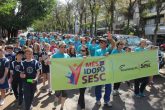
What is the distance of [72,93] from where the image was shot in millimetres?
10367

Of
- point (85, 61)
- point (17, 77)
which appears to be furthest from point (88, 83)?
point (17, 77)

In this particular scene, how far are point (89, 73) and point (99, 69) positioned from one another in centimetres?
32

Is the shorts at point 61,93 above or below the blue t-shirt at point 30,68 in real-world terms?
below

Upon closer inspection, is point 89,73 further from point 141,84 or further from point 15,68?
point 141,84

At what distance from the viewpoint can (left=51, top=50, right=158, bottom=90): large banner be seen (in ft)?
24.8

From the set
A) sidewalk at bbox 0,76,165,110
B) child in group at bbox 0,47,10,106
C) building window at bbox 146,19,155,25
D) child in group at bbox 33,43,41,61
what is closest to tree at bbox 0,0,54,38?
building window at bbox 146,19,155,25

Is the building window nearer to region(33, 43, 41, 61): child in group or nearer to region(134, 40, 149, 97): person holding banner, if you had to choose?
region(33, 43, 41, 61): child in group

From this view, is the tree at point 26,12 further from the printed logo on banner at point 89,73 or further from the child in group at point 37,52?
the printed logo on banner at point 89,73

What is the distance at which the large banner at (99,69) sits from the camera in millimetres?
7566

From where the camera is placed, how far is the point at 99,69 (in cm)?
821

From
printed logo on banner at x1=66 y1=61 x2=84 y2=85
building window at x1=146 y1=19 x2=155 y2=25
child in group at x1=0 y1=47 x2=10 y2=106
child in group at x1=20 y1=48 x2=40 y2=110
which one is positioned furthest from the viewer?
building window at x1=146 y1=19 x2=155 y2=25

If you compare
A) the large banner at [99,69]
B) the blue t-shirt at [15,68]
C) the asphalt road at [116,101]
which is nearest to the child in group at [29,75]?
the large banner at [99,69]

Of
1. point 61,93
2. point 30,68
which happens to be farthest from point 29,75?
point 61,93

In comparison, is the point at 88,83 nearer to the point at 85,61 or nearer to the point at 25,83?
the point at 85,61
